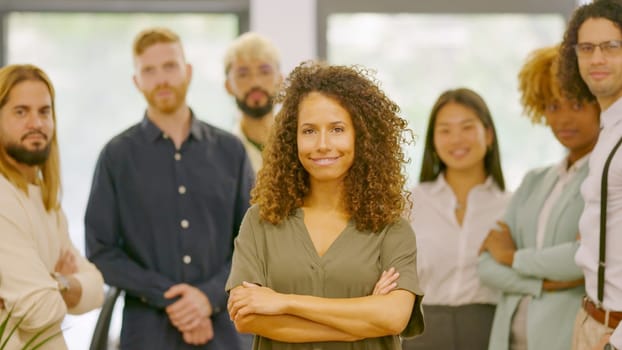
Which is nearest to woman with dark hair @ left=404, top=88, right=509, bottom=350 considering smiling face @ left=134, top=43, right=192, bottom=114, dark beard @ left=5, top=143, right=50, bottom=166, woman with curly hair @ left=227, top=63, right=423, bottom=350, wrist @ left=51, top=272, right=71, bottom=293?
smiling face @ left=134, top=43, right=192, bottom=114

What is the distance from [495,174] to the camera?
409 centimetres

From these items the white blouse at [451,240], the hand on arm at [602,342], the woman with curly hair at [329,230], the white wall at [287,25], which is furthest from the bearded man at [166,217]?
the white wall at [287,25]

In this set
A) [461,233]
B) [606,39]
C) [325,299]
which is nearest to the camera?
[325,299]

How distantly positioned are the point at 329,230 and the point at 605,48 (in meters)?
1.29

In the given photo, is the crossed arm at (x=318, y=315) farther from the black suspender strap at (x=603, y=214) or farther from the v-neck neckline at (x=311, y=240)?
the black suspender strap at (x=603, y=214)

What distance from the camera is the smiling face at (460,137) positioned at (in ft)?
13.1

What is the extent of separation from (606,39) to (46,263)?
199 cm

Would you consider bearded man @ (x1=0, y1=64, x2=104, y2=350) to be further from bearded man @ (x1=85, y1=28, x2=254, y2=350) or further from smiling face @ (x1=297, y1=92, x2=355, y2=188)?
smiling face @ (x1=297, y1=92, x2=355, y2=188)

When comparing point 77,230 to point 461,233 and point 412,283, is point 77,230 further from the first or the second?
point 412,283

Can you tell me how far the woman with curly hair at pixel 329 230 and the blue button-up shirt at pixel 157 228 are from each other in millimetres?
1152

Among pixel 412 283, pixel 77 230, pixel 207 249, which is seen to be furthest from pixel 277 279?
pixel 77 230

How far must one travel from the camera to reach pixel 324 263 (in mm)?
2535

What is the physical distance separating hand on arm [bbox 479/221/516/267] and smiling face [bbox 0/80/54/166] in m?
1.73

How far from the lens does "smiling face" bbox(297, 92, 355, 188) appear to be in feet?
8.40
